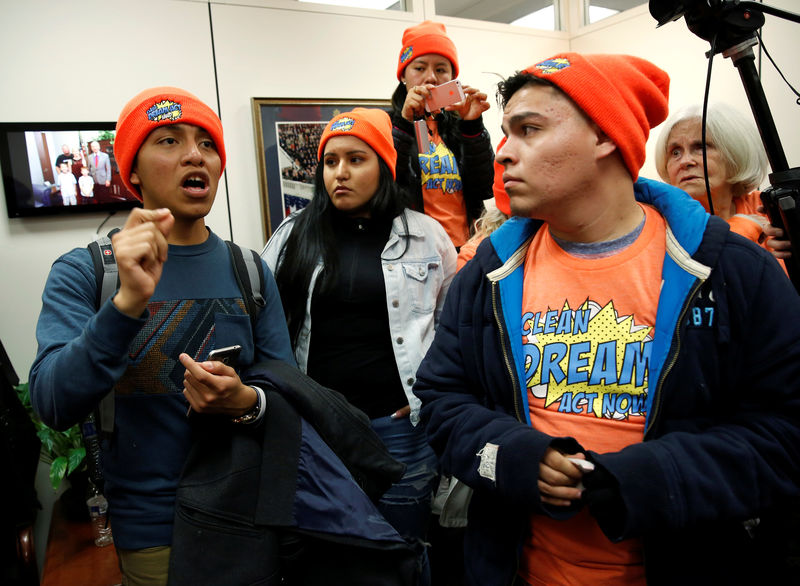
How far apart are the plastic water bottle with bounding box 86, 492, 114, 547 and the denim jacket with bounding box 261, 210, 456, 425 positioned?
142cm

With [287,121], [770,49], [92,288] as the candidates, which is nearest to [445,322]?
[92,288]

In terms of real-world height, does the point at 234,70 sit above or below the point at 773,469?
above

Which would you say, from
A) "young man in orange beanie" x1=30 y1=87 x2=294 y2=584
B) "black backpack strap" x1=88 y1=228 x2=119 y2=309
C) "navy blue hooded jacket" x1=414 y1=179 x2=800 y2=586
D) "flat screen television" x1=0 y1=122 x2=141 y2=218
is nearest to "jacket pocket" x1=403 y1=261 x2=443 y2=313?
"young man in orange beanie" x1=30 y1=87 x2=294 y2=584

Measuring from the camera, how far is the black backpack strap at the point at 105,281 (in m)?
1.20

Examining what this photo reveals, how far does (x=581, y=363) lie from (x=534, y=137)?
0.48 m

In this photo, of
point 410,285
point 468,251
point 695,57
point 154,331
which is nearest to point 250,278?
point 154,331

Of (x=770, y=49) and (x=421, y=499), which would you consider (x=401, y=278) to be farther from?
(x=770, y=49)

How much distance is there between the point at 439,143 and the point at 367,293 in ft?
3.06

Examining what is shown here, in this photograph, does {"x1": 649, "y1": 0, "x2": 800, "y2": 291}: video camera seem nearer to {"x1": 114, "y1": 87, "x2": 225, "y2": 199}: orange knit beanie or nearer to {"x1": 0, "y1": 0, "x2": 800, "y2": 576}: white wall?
{"x1": 114, "y1": 87, "x2": 225, "y2": 199}: orange knit beanie

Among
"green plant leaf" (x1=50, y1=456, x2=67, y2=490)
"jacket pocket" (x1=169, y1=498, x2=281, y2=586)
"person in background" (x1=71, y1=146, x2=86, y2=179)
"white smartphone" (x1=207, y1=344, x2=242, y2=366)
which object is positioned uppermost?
"person in background" (x1=71, y1=146, x2=86, y2=179)

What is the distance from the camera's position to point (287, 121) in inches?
124

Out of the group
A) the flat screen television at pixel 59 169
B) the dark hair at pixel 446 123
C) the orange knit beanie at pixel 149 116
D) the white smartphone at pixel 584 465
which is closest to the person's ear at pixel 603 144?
the white smartphone at pixel 584 465

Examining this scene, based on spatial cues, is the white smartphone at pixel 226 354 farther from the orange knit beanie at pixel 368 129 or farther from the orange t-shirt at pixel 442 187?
the orange t-shirt at pixel 442 187

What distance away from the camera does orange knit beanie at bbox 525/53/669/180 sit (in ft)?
3.67
